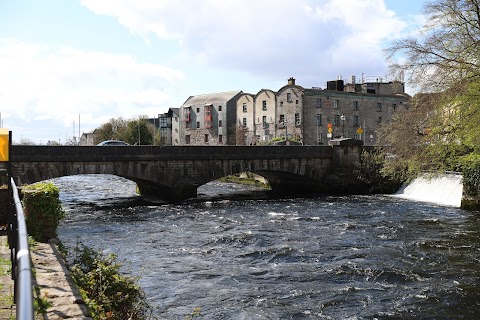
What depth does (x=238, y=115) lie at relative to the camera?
7538 cm

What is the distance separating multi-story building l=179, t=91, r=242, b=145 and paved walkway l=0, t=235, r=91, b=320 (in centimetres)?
6744

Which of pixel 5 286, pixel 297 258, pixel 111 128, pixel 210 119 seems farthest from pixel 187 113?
pixel 5 286

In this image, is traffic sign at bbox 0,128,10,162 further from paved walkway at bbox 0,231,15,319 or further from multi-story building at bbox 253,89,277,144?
multi-story building at bbox 253,89,277,144

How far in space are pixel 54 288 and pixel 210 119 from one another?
74673mm

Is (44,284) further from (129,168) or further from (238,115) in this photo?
(238,115)

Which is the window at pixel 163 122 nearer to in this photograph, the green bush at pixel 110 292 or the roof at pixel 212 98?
the roof at pixel 212 98

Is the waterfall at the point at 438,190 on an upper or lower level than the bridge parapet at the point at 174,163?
lower

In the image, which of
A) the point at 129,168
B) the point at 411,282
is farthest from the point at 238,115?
Answer: the point at 411,282

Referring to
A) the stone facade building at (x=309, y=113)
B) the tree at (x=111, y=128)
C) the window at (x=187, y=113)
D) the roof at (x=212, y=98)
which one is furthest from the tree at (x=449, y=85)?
the tree at (x=111, y=128)

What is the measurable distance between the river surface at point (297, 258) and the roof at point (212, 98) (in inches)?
2105

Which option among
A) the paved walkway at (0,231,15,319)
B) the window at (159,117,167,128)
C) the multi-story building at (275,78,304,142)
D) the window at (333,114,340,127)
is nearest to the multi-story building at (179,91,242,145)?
the window at (159,117,167,128)

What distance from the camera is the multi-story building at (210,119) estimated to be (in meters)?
78.2

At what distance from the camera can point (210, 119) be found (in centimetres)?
8081

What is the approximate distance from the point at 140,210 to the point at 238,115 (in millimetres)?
49026
